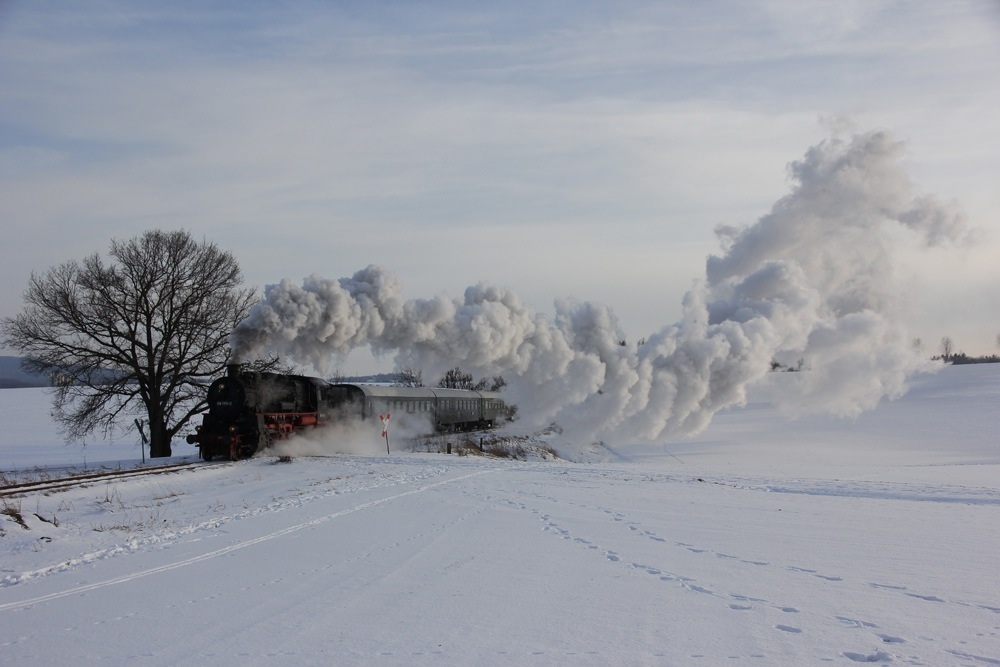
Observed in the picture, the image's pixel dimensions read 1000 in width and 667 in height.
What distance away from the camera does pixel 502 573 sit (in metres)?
7.80

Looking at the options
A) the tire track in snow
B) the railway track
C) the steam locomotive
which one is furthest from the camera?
the steam locomotive

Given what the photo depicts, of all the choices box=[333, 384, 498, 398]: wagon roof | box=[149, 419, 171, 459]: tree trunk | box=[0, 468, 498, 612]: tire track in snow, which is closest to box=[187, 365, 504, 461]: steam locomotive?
box=[333, 384, 498, 398]: wagon roof

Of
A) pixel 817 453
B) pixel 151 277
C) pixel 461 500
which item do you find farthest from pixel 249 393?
pixel 817 453

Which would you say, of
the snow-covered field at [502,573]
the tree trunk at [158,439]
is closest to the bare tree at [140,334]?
the tree trunk at [158,439]

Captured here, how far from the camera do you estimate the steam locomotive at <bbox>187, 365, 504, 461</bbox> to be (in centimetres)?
2403

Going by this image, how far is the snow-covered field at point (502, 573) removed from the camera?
216 inches

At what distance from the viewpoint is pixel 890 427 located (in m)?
44.6

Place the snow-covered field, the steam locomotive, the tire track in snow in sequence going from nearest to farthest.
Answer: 1. the snow-covered field
2. the tire track in snow
3. the steam locomotive

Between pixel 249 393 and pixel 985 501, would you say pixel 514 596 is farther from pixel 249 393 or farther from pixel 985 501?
pixel 249 393

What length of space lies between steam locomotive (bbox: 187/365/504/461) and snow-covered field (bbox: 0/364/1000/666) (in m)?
5.92

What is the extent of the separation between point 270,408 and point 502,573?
19.4m

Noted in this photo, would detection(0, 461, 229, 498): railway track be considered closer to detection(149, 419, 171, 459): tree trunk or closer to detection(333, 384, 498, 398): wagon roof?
detection(149, 419, 171, 459): tree trunk

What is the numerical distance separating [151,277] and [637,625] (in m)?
27.6

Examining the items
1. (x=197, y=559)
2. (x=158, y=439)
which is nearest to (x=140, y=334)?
(x=158, y=439)
